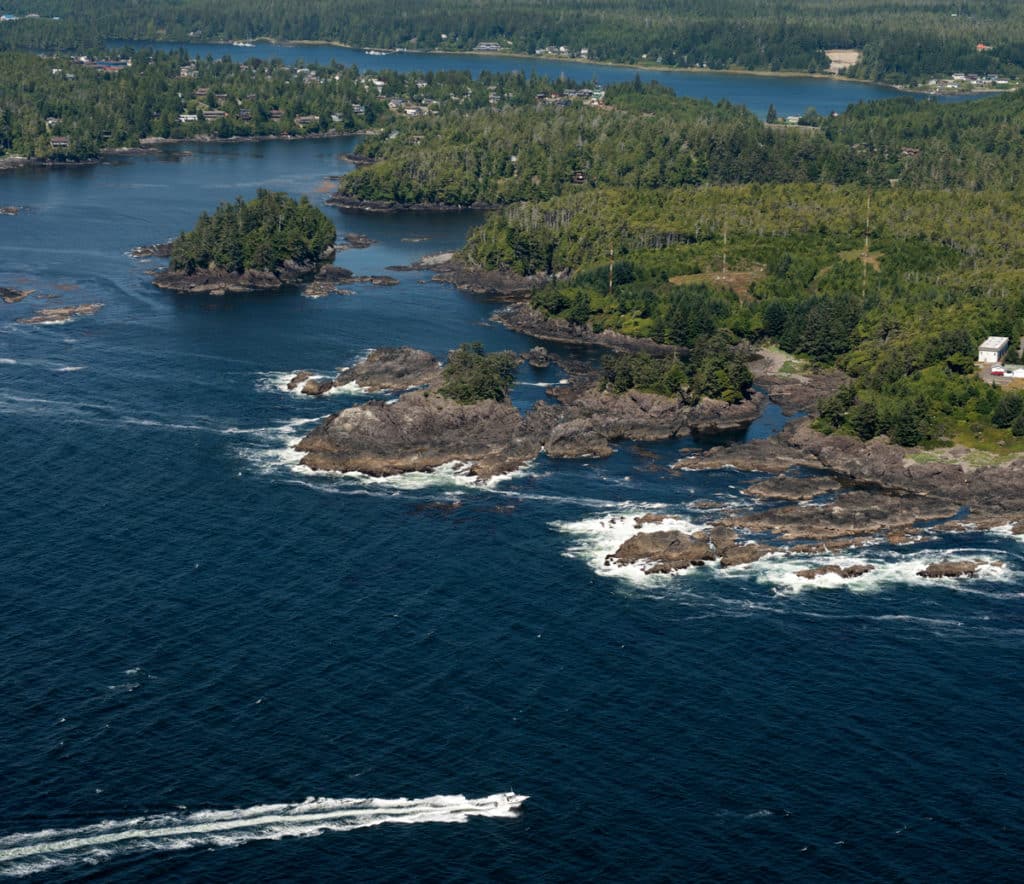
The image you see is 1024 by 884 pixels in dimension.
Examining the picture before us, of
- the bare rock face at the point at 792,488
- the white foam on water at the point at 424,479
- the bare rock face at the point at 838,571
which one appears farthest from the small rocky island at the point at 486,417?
the bare rock face at the point at 838,571

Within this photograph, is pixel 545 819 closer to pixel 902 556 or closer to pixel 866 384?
pixel 902 556

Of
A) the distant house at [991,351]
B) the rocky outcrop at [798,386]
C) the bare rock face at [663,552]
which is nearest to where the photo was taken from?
the bare rock face at [663,552]

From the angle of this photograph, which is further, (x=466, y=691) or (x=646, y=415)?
(x=646, y=415)

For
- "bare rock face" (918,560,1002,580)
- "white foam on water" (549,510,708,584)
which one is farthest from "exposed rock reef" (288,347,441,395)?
"bare rock face" (918,560,1002,580)

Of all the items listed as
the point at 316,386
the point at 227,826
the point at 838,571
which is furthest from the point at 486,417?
the point at 227,826

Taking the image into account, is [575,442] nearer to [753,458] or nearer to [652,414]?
[652,414]

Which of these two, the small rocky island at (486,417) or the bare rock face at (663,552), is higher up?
the small rocky island at (486,417)

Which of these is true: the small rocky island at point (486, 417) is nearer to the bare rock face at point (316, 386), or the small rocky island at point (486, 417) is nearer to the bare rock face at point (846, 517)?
the bare rock face at point (316, 386)

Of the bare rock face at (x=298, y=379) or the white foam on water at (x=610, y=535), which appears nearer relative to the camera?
the white foam on water at (x=610, y=535)
